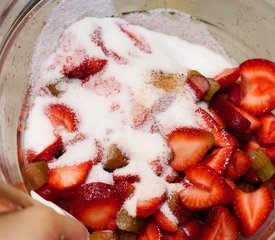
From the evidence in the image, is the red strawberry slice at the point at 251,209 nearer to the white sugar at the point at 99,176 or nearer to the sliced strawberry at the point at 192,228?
the sliced strawberry at the point at 192,228

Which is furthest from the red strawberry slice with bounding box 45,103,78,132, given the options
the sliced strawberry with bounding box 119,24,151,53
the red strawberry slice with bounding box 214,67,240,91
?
the red strawberry slice with bounding box 214,67,240,91

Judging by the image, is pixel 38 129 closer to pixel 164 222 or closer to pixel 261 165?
pixel 164 222

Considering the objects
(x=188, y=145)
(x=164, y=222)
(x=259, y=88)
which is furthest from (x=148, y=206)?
(x=259, y=88)

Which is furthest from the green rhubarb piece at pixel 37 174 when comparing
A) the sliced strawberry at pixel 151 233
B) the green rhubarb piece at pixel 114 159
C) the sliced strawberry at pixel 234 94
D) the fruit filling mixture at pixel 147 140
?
the sliced strawberry at pixel 234 94

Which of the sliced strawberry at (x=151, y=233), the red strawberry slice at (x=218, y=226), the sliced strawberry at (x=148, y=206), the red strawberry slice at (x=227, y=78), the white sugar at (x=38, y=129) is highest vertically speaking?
the white sugar at (x=38, y=129)

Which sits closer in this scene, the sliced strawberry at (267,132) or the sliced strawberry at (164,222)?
the sliced strawberry at (164,222)
